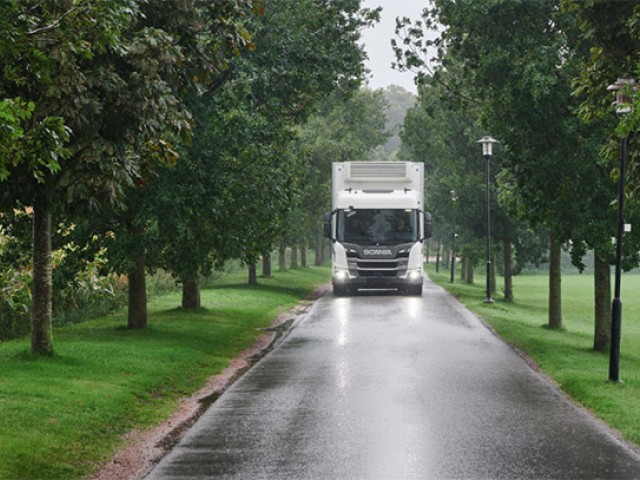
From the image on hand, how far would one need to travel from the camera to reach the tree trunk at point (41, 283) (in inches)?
608

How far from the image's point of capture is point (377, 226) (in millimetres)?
34469

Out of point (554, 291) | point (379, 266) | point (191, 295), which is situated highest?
point (379, 266)

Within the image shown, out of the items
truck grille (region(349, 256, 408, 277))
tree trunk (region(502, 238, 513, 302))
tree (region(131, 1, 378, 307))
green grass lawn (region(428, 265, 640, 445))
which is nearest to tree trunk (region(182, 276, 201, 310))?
tree (region(131, 1, 378, 307))

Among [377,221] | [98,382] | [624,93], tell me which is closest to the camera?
[624,93]

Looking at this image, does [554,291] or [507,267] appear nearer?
[554,291]

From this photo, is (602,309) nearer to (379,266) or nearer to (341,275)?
Answer: (379,266)

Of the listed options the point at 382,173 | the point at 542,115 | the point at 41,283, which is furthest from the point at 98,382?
the point at 382,173

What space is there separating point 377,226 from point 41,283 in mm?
20226

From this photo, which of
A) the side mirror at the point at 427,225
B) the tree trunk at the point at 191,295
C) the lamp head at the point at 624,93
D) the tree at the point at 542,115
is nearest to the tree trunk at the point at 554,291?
the tree at the point at 542,115

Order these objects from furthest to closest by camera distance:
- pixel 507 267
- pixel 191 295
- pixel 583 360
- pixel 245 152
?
pixel 507 267, pixel 191 295, pixel 245 152, pixel 583 360

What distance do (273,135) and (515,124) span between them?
21.7ft

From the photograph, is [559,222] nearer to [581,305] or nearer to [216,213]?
[216,213]

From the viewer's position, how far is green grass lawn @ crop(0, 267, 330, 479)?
982cm

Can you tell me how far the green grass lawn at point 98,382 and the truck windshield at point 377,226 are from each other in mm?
9255
